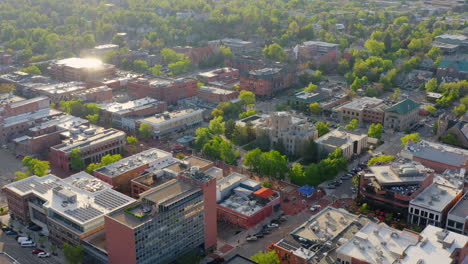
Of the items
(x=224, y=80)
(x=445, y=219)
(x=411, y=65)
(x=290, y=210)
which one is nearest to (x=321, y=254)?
(x=290, y=210)

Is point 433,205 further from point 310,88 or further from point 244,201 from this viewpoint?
point 310,88

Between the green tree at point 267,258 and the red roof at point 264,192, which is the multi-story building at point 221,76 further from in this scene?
the green tree at point 267,258

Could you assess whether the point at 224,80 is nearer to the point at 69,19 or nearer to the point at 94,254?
the point at 94,254

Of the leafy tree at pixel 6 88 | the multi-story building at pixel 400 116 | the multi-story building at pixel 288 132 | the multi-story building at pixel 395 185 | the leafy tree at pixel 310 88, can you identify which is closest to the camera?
the multi-story building at pixel 395 185

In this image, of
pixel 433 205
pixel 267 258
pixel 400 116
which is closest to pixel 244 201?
pixel 267 258

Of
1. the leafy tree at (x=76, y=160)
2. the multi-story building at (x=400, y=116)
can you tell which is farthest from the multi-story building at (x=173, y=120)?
the multi-story building at (x=400, y=116)

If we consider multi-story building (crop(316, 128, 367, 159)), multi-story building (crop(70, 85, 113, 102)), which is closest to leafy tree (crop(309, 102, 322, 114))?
multi-story building (crop(316, 128, 367, 159))
